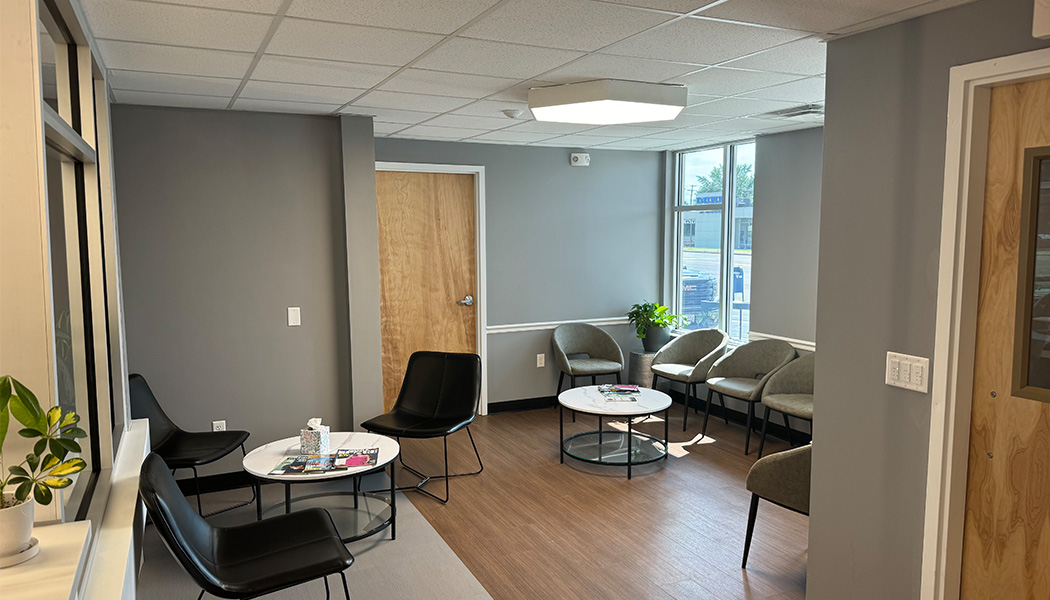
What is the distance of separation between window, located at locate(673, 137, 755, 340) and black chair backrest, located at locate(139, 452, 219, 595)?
4.58 m

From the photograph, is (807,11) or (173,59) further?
(173,59)

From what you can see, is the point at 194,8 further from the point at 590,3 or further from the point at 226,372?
the point at 226,372

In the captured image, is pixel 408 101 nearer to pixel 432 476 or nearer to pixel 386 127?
pixel 386 127

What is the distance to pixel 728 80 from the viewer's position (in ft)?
11.3

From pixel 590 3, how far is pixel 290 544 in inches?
87.1

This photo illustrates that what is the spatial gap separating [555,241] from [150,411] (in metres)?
3.58

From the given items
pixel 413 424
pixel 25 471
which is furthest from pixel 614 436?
pixel 25 471

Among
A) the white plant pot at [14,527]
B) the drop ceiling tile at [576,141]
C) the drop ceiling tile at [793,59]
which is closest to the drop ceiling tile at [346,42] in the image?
the drop ceiling tile at [793,59]

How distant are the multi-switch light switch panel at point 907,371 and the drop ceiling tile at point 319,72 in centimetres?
233

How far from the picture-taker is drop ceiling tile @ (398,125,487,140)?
510 cm

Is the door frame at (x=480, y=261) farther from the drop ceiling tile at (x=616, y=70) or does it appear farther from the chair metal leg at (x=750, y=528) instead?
the chair metal leg at (x=750, y=528)

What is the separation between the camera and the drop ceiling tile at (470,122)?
460 centimetres

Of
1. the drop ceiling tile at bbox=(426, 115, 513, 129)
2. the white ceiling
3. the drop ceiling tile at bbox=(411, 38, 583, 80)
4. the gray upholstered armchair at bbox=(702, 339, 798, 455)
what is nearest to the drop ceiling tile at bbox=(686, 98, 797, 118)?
the white ceiling

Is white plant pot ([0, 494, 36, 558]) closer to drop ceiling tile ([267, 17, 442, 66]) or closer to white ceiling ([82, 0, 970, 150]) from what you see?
white ceiling ([82, 0, 970, 150])
